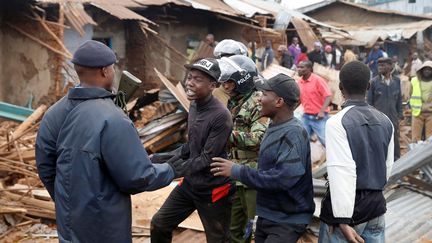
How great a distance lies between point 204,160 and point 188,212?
554 mm

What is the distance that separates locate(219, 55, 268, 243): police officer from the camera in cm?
427

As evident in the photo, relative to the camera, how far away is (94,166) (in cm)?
301

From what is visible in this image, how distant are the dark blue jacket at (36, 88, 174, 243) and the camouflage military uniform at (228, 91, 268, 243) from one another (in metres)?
1.19

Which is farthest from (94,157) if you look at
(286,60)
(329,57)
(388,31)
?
(388,31)

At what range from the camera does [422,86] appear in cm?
888

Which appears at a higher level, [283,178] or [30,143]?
[283,178]

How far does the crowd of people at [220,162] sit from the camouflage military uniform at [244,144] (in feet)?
0.04

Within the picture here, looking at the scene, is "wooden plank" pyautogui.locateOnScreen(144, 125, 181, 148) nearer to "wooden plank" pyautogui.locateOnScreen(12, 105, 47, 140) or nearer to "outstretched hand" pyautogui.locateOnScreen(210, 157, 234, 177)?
"wooden plank" pyautogui.locateOnScreen(12, 105, 47, 140)

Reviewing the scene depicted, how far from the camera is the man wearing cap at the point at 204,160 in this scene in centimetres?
407

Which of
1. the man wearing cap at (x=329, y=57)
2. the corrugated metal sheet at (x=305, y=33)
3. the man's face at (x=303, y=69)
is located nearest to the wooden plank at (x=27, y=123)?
the man's face at (x=303, y=69)

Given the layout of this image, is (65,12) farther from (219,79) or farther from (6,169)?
(219,79)

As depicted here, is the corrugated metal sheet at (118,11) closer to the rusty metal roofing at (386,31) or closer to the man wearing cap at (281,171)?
the man wearing cap at (281,171)

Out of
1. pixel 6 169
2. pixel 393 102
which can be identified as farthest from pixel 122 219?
pixel 393 102

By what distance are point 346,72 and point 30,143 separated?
5.05m
